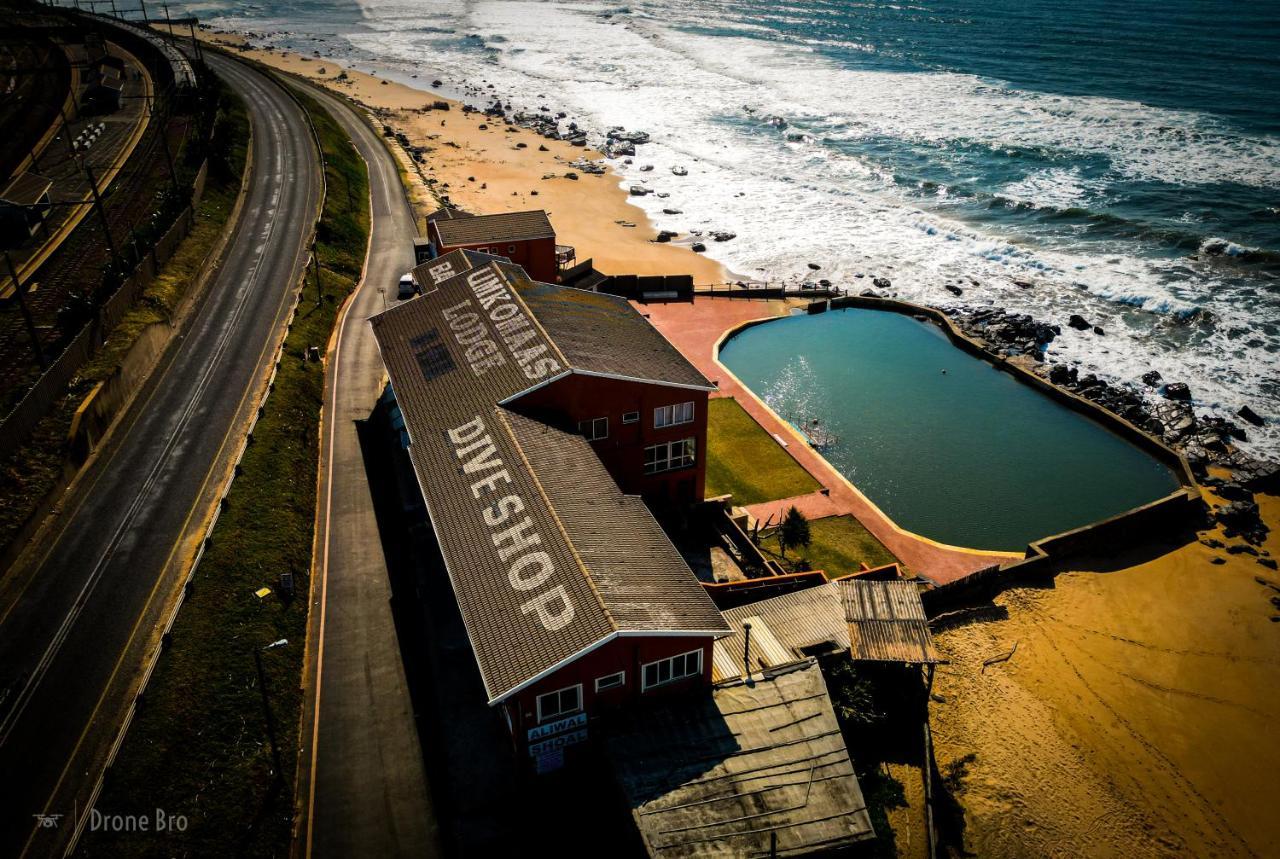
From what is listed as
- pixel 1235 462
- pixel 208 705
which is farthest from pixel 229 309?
pixel 1235 462

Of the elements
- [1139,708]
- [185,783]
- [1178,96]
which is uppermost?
[1178,96]

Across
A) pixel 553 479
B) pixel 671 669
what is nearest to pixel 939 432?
pixel 553 479

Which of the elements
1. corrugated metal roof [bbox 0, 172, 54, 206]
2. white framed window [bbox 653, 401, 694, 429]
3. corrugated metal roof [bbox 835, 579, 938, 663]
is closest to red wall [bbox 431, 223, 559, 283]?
white framed window [bbox 653, 401, 694, 429]

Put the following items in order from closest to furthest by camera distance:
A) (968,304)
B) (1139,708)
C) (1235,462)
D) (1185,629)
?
1. (1139,708)
2. (1185,629)
3. (1235,462)
4. (968,304)

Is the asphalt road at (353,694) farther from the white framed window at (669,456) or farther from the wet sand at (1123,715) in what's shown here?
the wet sand at (1123,715)

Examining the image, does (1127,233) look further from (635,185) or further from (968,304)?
(635,185)

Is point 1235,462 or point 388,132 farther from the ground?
point 388,132

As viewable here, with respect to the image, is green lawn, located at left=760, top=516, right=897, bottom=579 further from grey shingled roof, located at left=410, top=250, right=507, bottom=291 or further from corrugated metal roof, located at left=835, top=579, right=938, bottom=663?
grey shingled roof, located at left=410, top=250, right=507, bottom=291
